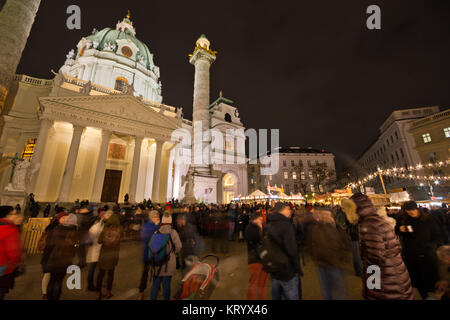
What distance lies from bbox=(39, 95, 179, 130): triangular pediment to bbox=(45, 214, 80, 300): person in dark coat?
A: 693 inches

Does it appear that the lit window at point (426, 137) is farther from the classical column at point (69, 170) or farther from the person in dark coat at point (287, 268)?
the classical column at point (69, 170)

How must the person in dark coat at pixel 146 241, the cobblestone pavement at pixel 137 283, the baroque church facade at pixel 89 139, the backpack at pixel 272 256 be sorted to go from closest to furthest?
the backpack at pixel 272 256, the person in dark coat at pixel 146 241, the cobblestone pavement at pixel 137 283, the baroque church facade at pixel 89 139

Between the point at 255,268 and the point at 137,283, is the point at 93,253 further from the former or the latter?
the point at 255,268

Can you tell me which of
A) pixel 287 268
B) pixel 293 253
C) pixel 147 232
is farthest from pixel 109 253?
pixel 293 253

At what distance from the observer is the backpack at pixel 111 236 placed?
3903 mm

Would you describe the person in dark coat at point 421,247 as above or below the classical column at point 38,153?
below

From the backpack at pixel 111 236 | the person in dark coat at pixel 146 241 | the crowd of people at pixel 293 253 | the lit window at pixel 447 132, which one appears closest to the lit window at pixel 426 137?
the lit window at pixel 447 132

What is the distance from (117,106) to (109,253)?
19.1 metres

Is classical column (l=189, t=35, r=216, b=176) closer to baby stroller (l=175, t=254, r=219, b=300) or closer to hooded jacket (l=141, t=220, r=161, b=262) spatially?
hooded jacket (l=141, t=220, r=161, b=262)

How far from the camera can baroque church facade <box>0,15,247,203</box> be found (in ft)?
52.0

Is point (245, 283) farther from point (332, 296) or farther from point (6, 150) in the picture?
point (6, 150)

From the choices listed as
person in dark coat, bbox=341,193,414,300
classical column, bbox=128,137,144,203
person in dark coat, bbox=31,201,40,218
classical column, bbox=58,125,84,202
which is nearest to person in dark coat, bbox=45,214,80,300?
person in dark coat, bbox=341,193,414,300

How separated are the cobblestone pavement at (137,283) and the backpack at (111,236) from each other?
1094 millimetres

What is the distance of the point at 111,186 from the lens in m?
20.2
